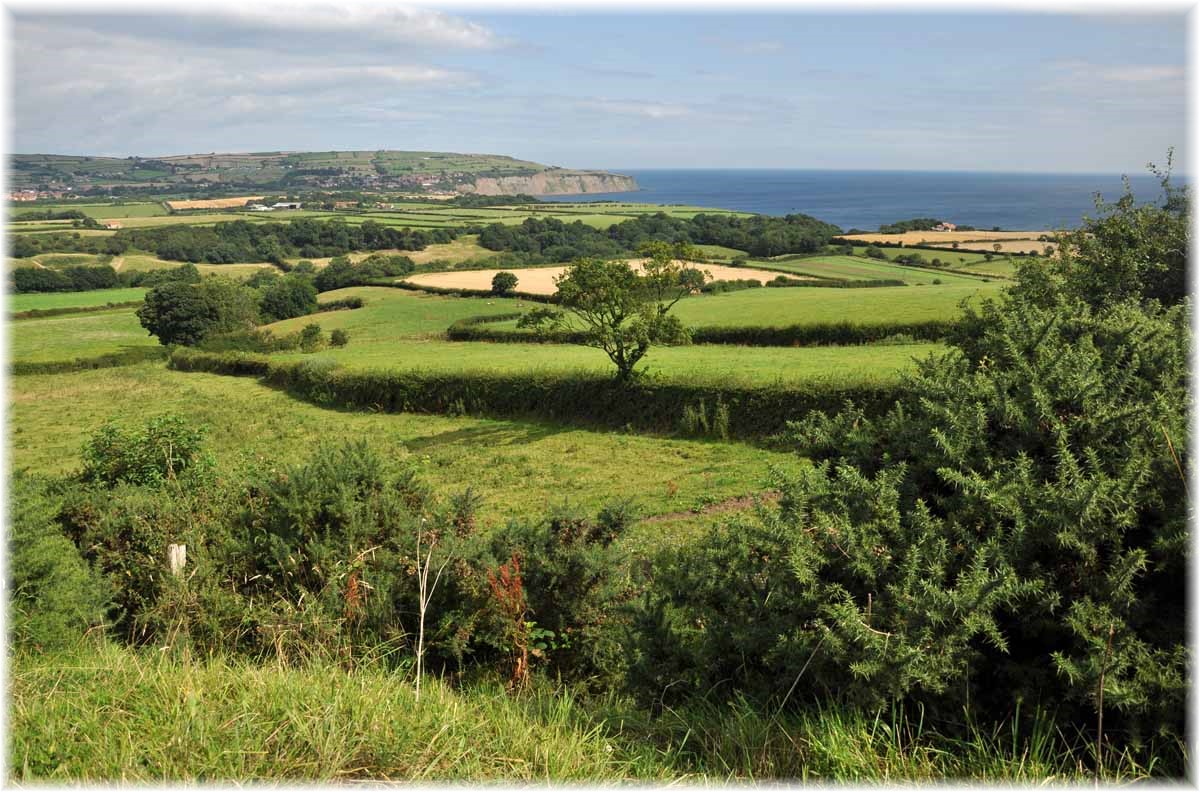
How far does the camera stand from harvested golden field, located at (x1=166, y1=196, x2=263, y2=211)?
6330 inches

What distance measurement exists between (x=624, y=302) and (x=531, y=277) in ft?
151

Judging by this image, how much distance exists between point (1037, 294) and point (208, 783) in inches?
773

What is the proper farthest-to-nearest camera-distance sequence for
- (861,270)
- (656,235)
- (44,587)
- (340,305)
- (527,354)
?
1. (656,235)
2. (340,305)
3. (861,270)
4. (527,354)
5. (44,587)

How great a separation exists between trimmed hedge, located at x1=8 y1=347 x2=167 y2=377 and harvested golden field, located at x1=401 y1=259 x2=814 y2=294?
24211 mm

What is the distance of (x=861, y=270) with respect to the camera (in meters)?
70.3

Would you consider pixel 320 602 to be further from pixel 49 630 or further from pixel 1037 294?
pixel 1037 294

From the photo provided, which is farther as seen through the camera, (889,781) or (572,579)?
(572,579)

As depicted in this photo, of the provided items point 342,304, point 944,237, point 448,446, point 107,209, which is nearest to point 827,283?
point 944,237

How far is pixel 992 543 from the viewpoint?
4582mm

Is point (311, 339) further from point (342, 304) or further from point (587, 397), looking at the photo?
point (587, 397)

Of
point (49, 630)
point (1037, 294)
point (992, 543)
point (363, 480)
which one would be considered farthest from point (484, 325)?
point (992, 543)

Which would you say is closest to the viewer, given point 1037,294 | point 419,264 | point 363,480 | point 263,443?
point 363,480

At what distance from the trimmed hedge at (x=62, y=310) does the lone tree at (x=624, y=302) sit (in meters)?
60.8

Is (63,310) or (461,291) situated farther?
(63,310)
